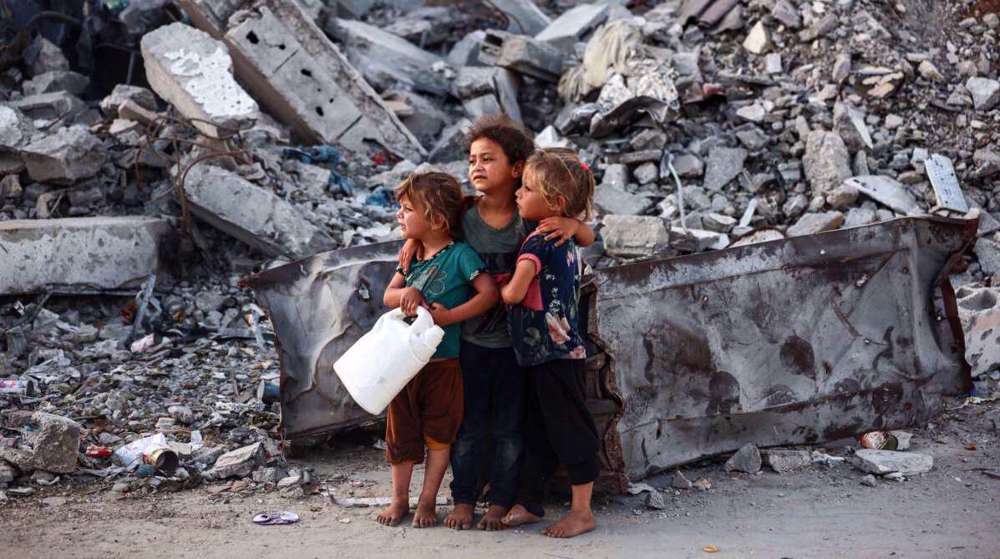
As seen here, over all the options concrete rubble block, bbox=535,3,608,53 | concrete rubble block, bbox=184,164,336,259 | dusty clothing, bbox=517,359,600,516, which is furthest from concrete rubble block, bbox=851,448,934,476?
concrete rubble block, bbox=535,3,608,53

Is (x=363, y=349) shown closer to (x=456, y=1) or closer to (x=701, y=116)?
(x=701, y=116)

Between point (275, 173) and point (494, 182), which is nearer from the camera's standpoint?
point (494, 182)

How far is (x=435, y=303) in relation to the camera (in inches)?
137

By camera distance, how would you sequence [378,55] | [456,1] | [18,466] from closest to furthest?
[18,466], [378,55], [456,1]

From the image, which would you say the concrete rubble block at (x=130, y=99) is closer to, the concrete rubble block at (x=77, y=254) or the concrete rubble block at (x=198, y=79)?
the concrete rubble block at (x=198, y=79)

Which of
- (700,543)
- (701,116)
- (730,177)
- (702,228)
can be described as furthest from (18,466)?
(701,116)

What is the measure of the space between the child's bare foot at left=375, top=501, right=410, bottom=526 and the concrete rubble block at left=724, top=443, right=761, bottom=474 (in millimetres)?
1428

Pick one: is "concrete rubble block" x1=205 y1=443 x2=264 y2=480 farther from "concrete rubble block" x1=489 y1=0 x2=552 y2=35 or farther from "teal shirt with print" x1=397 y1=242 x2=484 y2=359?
"concrete rubble block" x1=489 y1=0 x2=552 y2=35

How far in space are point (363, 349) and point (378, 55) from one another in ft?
24.9

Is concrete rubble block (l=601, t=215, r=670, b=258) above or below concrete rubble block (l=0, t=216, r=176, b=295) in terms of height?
above

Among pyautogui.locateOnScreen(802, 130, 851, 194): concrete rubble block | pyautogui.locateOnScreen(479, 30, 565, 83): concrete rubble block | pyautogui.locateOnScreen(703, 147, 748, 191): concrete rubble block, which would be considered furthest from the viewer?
pyautogui.locateOnScreen(479, 30, 565, 83): concrete rubble block

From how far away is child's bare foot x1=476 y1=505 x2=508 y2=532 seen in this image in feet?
11.6

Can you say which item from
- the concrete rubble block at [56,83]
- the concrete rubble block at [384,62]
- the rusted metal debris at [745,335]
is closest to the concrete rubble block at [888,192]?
the rusted metal debris at [745,335]

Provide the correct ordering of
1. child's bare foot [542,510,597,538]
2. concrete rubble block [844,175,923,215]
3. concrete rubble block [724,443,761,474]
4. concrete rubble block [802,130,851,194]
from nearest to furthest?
child's bare foot [542,510,597,538] < concrete rubble block [724,443,761,474] < concrete rubble block [844,175,923,215] < concrete rubble block [802,130,851,194]
